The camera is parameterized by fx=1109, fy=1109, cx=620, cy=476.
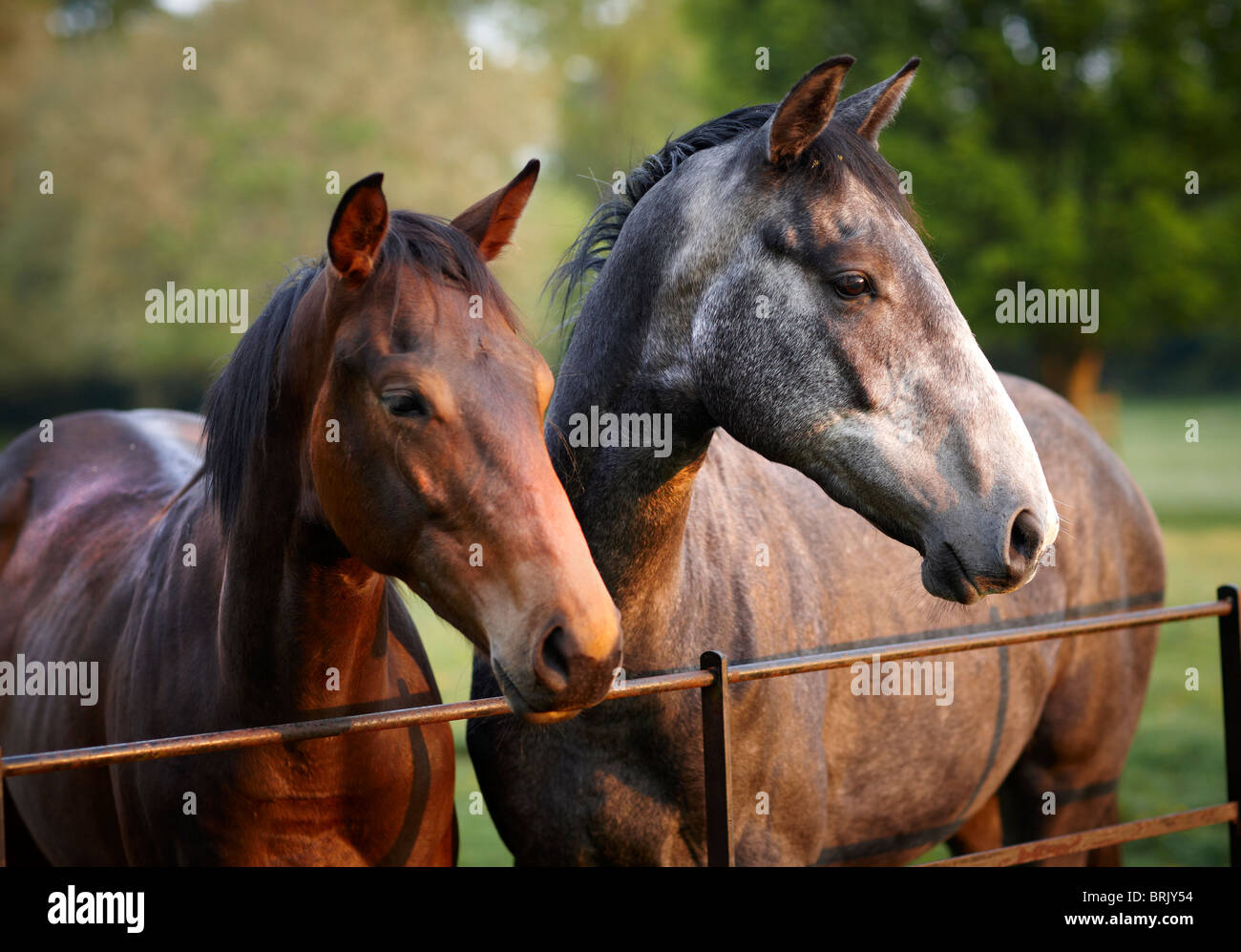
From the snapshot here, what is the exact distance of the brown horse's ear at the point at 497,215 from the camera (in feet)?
7.75

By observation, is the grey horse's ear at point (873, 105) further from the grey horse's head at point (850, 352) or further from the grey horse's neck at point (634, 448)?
the grey horse's neck at point (634, 448)

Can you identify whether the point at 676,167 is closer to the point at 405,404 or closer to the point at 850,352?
the point at 850,352

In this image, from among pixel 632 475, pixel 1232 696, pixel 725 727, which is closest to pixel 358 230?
pixel 632 475

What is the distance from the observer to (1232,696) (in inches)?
129

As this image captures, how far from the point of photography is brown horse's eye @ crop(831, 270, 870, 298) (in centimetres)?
230

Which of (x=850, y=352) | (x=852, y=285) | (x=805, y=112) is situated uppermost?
(x=805, y=112)

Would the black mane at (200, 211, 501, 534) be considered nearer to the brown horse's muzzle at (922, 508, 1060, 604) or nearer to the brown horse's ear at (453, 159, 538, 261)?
the brown horse's ear at (453, 159, 538, 261)

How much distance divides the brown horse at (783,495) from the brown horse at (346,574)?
0.40 metres

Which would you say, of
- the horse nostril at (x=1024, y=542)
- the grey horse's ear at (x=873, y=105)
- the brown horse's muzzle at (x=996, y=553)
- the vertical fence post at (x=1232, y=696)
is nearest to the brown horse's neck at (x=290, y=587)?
the brown horse's muzzle at (x=996, y=553)

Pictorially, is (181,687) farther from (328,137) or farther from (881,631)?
(328,137)

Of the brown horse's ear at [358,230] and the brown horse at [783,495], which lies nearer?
the brown horse's ear at [358,230]

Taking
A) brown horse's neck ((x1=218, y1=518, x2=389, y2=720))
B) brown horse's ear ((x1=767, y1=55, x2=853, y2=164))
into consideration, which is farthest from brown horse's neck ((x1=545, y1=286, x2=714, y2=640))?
brown horse's neck ((x1=218, y1=518, x2=389, y2=720))

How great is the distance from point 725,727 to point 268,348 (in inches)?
48.1
